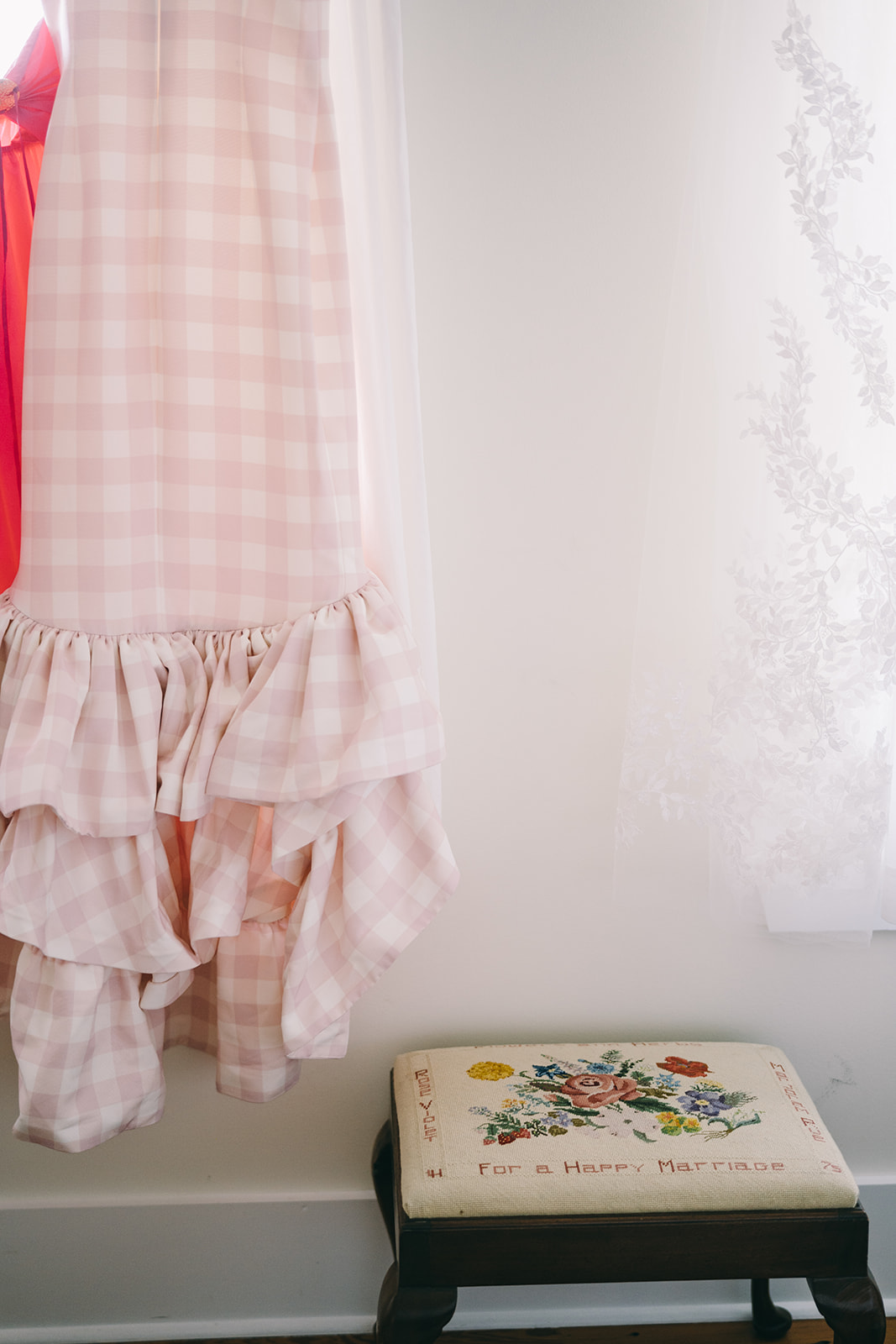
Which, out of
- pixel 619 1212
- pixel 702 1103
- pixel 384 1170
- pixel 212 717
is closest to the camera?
pixel 212 717

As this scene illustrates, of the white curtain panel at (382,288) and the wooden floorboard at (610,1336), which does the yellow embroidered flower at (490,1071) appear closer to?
the wooden floorboard at (610,1336)

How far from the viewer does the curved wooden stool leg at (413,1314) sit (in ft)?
3.00

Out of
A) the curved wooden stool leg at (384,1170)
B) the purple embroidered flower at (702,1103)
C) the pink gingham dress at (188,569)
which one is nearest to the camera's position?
the pink gingham dress at (188,569)

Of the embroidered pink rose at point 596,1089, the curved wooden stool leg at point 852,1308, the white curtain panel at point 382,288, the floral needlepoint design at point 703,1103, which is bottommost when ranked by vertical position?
the curved wooden stool leg at point 852,1308

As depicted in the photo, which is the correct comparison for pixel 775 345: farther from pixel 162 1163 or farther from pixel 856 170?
pixel 162 1163

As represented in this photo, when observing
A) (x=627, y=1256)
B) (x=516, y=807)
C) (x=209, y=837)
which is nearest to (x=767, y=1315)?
(x=627, y=1256)

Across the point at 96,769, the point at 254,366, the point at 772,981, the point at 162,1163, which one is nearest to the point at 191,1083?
the point at 162,1163

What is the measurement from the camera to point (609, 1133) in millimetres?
981

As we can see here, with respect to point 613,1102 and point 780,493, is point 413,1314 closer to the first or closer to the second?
point 613,1102

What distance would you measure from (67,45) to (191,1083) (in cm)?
114

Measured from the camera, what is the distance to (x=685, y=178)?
37.0 inches

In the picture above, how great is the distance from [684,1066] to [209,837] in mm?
652

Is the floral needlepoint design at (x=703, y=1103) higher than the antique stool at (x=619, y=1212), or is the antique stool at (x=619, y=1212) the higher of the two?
the floral needlepoint design at (x=703, y=1103)

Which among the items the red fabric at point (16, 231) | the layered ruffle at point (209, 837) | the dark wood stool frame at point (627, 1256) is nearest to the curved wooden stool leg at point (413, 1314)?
the dark wood stool frame at point (627, 1256)
